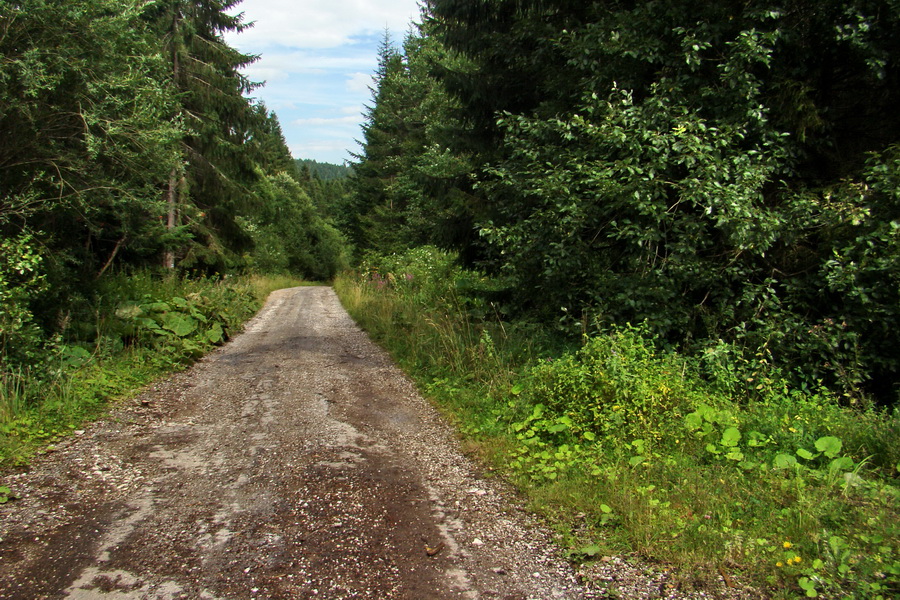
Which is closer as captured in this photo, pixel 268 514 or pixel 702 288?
pixel 268 514

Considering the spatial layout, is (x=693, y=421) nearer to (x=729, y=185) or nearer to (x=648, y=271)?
(x=648, y=271)

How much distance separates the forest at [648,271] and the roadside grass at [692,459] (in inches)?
0.8

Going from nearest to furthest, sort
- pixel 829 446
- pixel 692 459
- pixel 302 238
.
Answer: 1. pixel 829 446
2. pixel 692 459
3. pixel 302 238

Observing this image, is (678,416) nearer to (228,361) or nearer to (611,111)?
(611,111)

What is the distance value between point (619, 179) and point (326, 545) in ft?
14.7

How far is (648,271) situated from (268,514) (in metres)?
4.39

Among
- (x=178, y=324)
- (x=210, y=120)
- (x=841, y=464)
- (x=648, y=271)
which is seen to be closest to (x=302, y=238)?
(x=210, y=120)

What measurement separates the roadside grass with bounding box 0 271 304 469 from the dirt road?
15.0 inches

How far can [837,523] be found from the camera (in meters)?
3.20

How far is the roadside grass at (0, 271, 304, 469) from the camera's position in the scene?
17.0ft

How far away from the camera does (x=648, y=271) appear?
19.2ft

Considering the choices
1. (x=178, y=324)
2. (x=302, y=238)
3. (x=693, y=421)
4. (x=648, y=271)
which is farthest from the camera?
(x=302, y=238)

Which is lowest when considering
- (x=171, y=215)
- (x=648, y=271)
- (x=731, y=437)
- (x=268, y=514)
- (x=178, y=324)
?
(x=268, y=514)

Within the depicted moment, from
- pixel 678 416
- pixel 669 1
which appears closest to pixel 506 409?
pixel 678 416
